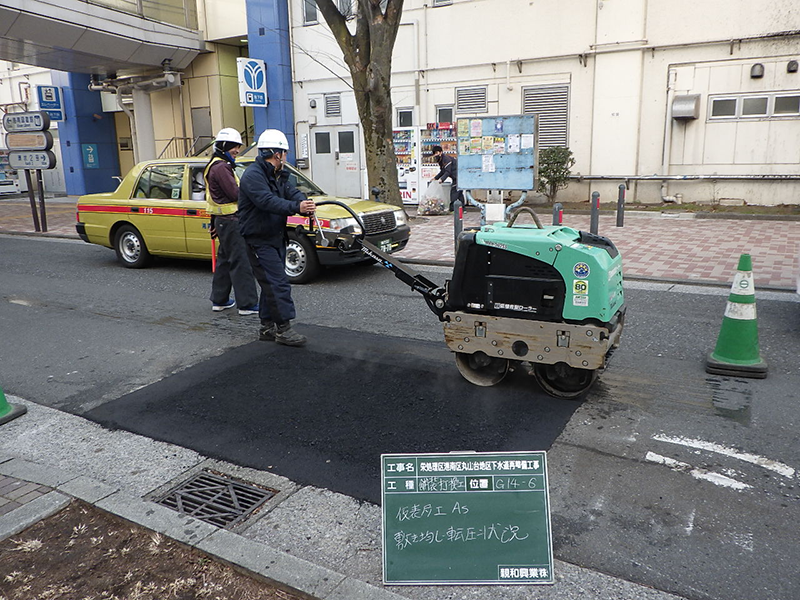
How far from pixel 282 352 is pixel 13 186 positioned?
27.3m

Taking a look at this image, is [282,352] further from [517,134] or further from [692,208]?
[692,208]

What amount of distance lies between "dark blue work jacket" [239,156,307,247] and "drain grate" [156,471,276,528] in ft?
9.02

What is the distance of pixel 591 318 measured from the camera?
442 centimetres

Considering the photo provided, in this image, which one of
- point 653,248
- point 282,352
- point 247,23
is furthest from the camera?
point 247,23

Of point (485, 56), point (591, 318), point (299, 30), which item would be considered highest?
point (299, 30)

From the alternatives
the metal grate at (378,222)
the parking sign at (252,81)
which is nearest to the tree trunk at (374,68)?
the metal grate at (378,222)

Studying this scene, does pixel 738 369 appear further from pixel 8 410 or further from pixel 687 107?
pixel 687 107

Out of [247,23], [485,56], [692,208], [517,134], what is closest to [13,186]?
[247,23]

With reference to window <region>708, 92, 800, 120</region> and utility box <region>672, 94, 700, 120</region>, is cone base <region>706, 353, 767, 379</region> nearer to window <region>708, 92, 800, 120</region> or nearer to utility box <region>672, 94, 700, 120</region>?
utility box <region>672, 94, 700, 120</region>

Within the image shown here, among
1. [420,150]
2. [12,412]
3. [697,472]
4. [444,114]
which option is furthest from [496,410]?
[444,114]

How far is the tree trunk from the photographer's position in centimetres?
1352

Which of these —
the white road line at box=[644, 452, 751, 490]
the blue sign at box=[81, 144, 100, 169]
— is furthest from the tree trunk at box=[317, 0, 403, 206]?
the blue sign at box=[81, 144, 100, 169]

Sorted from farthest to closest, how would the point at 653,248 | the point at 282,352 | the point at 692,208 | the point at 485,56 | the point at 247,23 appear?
the point at 247,23, the point at 485,56, the point at 692,208, the point at 653,248, the point at 282,352

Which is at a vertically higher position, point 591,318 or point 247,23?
point 247,23
